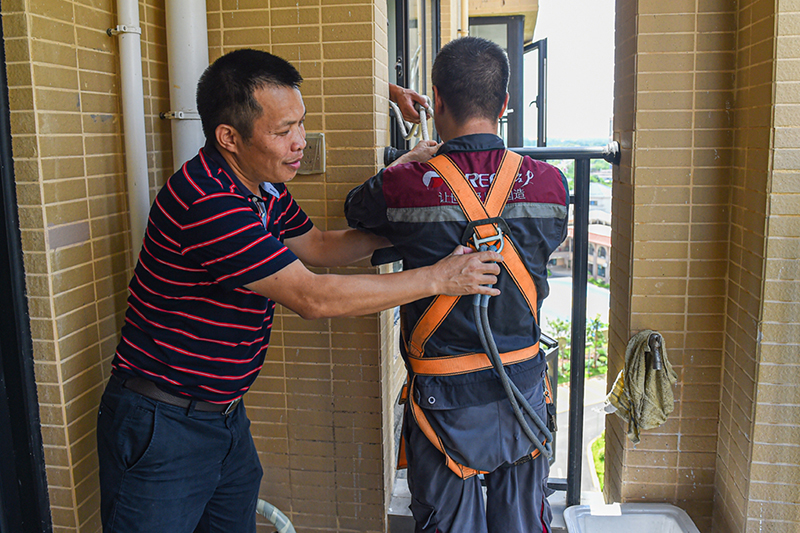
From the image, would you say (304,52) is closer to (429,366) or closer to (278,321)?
(278,321)

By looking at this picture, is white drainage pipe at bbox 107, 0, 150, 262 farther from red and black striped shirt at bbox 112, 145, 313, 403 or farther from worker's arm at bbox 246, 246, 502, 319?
worker's arm at bbox 246, 246, 502, 319

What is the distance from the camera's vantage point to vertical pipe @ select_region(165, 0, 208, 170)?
239 centimetres

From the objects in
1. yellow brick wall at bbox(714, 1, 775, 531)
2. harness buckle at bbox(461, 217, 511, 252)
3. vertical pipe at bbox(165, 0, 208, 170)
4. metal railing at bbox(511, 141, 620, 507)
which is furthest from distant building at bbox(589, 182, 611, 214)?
vertical pipe at bbox(165, 0, 208, 170)

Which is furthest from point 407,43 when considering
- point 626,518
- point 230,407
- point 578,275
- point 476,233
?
point 626,518

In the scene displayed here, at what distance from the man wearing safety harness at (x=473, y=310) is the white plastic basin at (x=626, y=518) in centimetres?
79

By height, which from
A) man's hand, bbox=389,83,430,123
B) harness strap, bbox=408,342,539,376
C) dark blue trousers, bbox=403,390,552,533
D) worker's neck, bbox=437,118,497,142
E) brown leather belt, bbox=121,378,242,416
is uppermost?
man's hand, bbox=389,83,430,123

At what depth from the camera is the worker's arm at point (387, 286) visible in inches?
69.8

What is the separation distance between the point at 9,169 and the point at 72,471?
975mm

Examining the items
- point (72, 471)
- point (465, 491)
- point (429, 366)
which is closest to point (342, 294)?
point (429, 366)

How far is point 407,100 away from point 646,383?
1535mm

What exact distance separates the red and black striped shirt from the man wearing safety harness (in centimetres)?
42

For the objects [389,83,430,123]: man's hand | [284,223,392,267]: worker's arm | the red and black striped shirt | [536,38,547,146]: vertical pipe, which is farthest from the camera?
[536,38,547,146]: vertical pipe

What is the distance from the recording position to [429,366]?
1.94 m

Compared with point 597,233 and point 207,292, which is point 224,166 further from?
point 597,233
